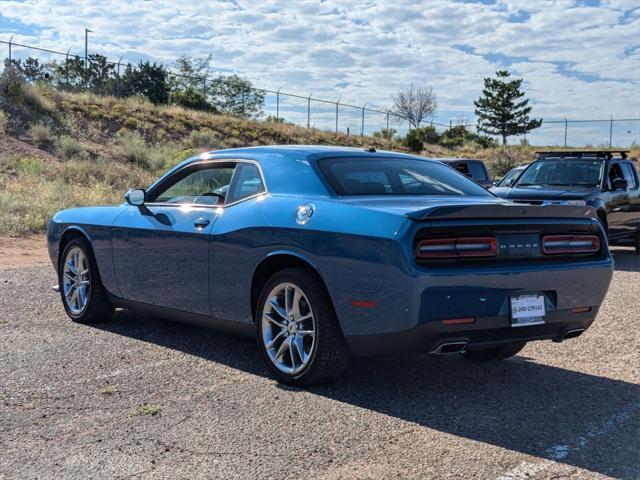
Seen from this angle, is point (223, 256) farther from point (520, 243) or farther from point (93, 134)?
point (93, 134)

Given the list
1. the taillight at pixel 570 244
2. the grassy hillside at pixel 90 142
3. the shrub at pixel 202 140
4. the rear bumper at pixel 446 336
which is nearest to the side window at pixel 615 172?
the taillight at pixel 570 244

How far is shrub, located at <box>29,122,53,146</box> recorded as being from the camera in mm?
27328

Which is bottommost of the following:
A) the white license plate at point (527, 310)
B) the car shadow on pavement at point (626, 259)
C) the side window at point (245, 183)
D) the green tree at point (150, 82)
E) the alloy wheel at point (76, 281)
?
the car shadow on pavement at point (626, 259)

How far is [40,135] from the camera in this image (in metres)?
27.4

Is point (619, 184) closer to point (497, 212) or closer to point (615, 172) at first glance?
point (615, 172)

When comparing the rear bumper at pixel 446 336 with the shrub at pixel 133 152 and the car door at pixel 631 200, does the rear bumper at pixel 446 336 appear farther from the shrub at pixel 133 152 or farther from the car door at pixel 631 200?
the shrub at pixel 133 152

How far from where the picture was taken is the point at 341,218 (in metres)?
4.93

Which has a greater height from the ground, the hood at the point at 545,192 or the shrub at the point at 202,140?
the shrub at the point at 202,140

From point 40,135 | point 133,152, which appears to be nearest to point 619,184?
point 133,152

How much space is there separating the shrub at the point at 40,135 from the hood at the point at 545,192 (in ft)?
62.1

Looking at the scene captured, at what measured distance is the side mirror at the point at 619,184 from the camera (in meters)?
13.4

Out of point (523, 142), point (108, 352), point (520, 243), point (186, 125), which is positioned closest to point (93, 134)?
point (186, 125)

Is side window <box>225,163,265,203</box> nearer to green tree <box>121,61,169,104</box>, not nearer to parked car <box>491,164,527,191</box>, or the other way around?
parked car <box>491,164,527,191</box>

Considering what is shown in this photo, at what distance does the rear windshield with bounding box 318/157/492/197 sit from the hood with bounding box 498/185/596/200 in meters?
6.21
